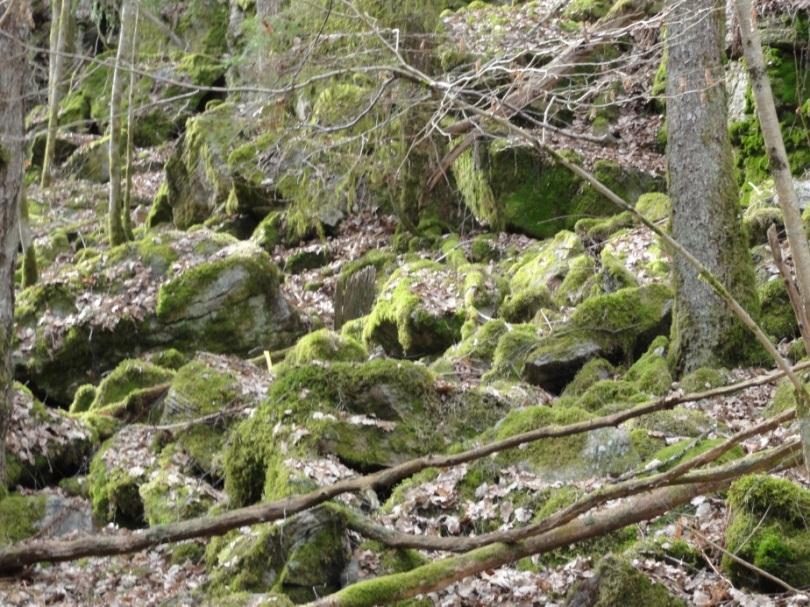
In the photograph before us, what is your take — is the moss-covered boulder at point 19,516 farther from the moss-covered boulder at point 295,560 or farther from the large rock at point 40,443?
the moss-covered boulder at point 295,560

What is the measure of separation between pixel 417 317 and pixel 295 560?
675cm

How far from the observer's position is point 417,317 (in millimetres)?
11734

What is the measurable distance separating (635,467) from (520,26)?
12182 millimetres

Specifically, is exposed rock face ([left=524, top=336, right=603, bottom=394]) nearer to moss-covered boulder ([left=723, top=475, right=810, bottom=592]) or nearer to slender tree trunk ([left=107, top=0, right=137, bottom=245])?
moss-covered boulder ([left=723, top=475, right=810, bottom=592])

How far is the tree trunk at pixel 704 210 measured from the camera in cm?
838

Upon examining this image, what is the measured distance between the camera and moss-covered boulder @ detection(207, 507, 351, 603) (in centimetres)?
512

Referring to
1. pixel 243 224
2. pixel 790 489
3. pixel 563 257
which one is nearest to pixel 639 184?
pixel 563 257

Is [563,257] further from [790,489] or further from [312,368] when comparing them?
[790,489]

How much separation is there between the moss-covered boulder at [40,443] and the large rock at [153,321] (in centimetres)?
386

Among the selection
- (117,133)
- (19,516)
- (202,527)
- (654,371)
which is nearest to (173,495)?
(19,516)

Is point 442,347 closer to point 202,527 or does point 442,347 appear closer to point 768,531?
point 202,527

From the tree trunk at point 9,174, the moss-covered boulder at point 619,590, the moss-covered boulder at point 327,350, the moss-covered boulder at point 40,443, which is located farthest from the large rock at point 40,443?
the moss-covered boulder at point 619,590

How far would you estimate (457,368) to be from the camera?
33.2 ft

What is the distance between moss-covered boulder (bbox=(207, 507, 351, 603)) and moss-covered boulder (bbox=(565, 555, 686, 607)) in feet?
4.54
